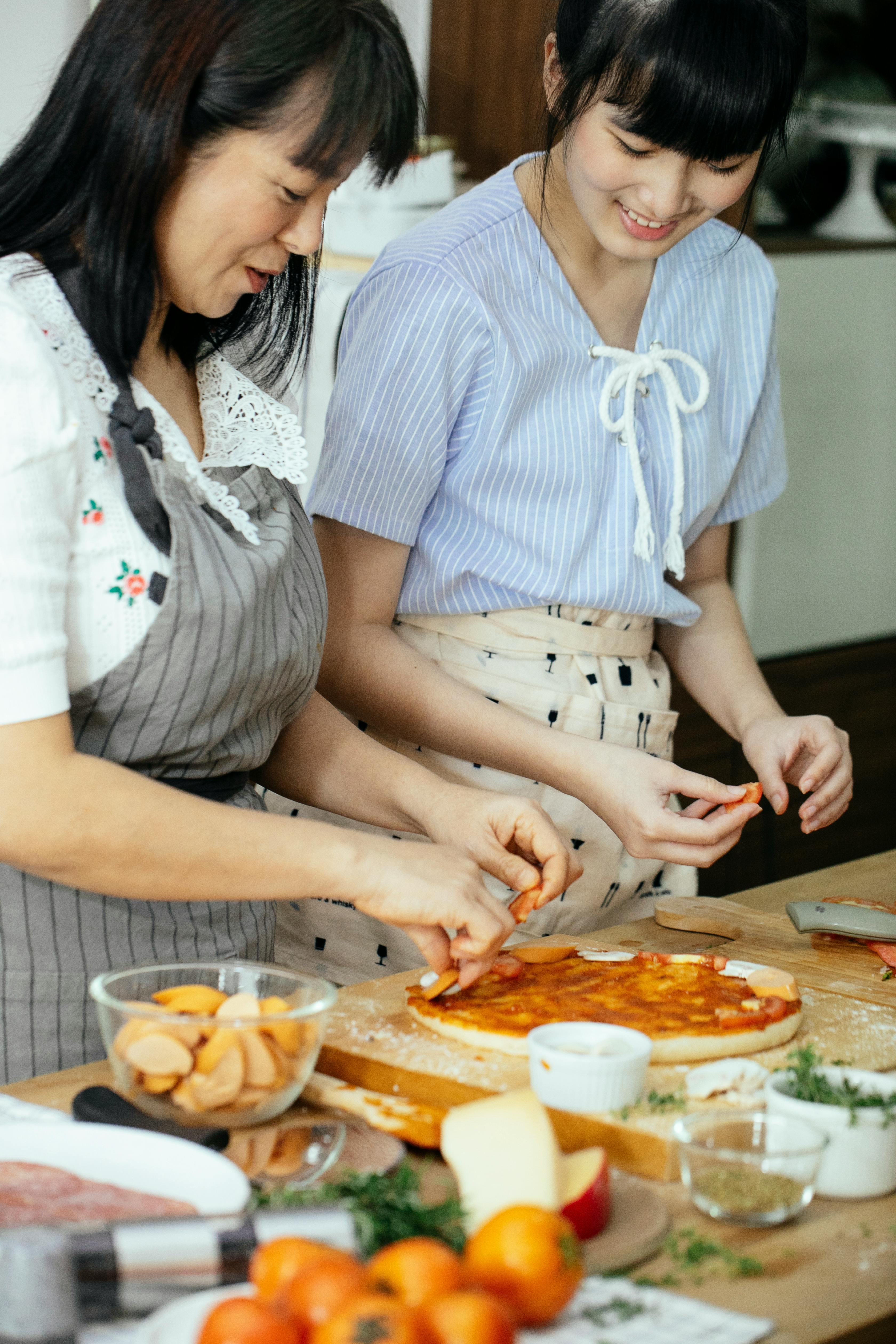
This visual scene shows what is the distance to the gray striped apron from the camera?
3.84 feet

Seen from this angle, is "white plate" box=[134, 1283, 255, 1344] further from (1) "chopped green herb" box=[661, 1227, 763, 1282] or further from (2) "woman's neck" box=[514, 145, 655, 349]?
(2) "woman's neck" box=[514, 145, 655, 349]

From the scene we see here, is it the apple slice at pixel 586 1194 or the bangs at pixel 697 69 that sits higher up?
the bangs at pixel 697 69

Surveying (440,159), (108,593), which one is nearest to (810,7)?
(108,593)

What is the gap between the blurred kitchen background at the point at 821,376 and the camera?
307 cm

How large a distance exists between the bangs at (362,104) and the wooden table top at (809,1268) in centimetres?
73

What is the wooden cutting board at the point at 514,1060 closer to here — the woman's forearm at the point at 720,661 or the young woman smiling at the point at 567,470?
the young woman smiling at the point at 567,470

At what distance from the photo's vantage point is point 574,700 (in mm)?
1700

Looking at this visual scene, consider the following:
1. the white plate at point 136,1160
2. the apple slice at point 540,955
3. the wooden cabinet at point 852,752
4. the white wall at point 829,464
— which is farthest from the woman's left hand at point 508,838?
the white wall at point 829,464

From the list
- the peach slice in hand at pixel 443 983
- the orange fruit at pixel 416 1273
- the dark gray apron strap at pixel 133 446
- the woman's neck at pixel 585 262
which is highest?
the woman's neck at pixel 585 262

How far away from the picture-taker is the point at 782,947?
1.55m

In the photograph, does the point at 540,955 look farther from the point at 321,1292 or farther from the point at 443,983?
the point at 321,1292

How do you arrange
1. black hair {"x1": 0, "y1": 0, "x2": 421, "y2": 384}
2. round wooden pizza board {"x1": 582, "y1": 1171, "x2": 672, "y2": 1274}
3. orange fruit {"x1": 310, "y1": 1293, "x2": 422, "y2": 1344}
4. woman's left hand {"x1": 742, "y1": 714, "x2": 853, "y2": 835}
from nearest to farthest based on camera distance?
orange fruit {"x1": 310, "y1": 1293, "x2": 422, "y2": 1344}, round wooden pizza board {"x1": 582, "y1": 1171, "x2": 672, "y2": 1274}, black hair {"x1": 0, "y1": 0, "x2": 421, "y2": 384}, woman's left hand {"x1": 742, "y1": 714, "x2": 853, "y2": 835}

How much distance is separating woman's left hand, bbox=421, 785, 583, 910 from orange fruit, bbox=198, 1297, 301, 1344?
0.69 meters

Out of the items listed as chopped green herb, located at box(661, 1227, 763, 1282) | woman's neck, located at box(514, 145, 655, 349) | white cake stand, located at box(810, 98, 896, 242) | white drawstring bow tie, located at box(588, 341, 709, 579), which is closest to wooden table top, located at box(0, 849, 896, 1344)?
chopped green herb, located at box(661, 1227, 763, 1282)
